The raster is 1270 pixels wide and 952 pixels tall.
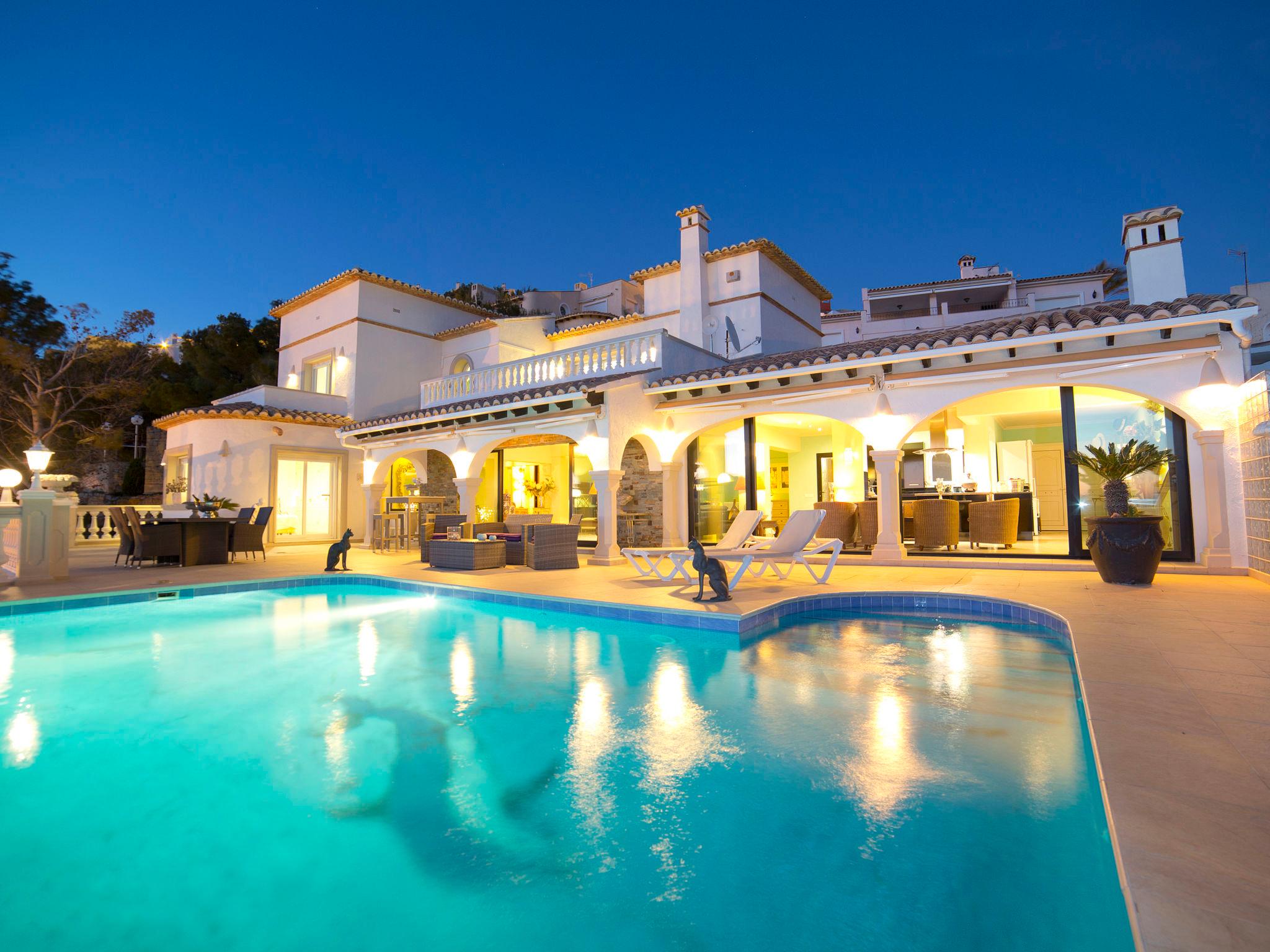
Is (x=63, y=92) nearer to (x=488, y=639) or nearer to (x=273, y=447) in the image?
(x=273, y=447)

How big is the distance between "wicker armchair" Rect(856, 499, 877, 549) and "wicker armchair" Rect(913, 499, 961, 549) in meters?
0.65

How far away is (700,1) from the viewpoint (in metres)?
29.2

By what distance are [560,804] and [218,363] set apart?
1140 inches

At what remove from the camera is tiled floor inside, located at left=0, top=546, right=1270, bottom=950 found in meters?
1.46

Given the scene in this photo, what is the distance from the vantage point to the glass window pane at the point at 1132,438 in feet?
26.3

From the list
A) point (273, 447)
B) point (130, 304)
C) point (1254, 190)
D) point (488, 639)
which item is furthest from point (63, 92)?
point (1254, 190)

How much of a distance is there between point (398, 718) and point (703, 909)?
2457 mm

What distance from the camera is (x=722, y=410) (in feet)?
35.7

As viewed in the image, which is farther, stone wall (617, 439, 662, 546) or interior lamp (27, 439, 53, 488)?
stone wall (617, 439, 662, 546)

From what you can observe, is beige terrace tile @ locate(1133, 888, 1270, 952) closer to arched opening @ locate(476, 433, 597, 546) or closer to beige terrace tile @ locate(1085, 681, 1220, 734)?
beige terrace tile @ locate(1085, 681, 1220, 734)

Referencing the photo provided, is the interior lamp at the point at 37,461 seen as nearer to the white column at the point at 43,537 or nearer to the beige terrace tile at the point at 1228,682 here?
the white column at the point at 43,537

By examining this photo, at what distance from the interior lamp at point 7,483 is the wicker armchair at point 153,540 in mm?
1836

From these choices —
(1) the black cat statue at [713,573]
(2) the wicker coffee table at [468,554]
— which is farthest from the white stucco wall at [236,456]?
(1) the black cat statue at [713,573]

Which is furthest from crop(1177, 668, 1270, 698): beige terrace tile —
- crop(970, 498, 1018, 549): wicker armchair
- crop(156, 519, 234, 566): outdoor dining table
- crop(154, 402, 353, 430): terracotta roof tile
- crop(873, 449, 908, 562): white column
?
crop(154, 402, 353, 430): terracotta roof tile
